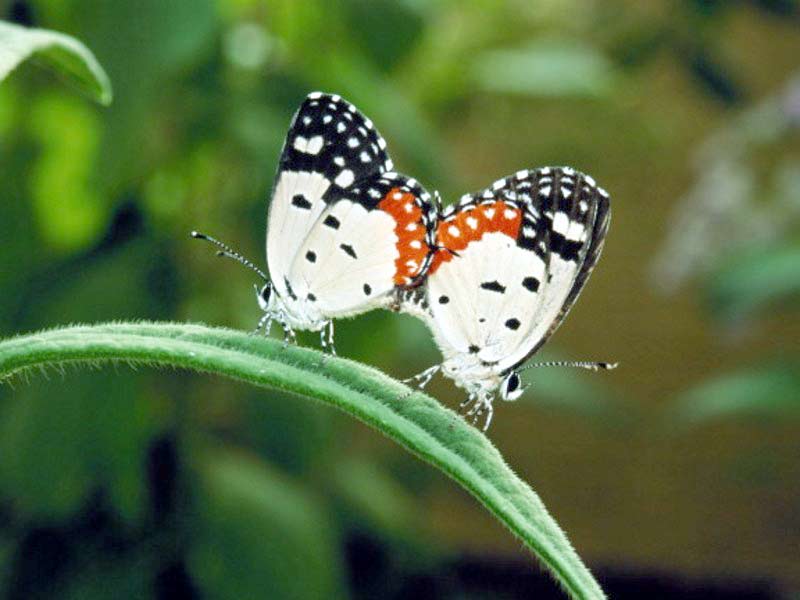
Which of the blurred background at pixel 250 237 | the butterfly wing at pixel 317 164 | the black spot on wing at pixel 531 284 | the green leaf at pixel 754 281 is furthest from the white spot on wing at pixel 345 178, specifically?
the green leaf at pixel 754 281

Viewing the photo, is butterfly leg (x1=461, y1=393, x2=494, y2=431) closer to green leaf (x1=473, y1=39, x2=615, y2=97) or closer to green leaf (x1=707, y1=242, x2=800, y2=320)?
green leaf (x1=707, y1=242, x2=800, y2=320)

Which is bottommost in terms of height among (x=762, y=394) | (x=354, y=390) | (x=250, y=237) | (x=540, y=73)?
(x=354, y=390)

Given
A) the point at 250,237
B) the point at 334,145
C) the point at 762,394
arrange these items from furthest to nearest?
1. the point at 762,394
2. the point at 250,237
3. the point at 334,145

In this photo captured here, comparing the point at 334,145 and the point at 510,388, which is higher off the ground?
the point at 334,145

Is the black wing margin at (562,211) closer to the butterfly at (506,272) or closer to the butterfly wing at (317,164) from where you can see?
the butterfly at (506,272)

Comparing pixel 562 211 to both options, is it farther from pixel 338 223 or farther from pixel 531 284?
pixel 338 223

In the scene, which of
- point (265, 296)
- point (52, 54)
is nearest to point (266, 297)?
point (265, 296)

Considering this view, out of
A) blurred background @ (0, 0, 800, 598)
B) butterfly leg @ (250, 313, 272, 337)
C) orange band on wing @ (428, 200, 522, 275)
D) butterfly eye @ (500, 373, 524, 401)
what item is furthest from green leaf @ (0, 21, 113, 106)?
blurred background @ (0, 0, 800, 598)
